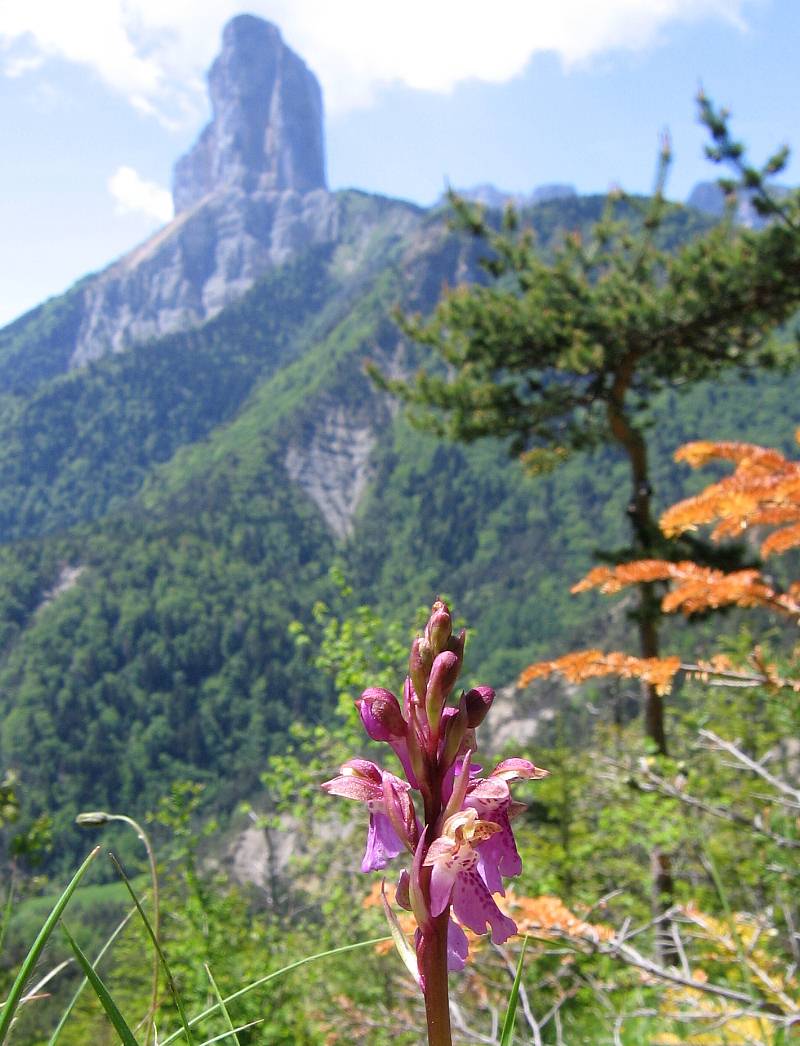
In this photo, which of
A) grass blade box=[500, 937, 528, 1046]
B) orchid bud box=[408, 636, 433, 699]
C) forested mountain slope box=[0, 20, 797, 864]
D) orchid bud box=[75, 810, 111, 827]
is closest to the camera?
grass blade box=[500, 937, 528, 1046]

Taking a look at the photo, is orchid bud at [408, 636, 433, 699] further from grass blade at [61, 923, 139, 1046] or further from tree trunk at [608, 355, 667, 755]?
tree trunk at [608, 355, 667, 755]

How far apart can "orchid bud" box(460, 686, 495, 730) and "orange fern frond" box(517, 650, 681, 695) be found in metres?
2.18

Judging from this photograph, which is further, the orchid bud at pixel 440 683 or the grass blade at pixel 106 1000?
the orchid bud at pixel 440 683

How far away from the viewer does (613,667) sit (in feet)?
11.2

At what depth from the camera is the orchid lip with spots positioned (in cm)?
83

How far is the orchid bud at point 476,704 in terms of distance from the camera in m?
0.94

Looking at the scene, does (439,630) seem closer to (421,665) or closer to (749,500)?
(421,665)

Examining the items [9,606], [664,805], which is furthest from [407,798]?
[9,606]

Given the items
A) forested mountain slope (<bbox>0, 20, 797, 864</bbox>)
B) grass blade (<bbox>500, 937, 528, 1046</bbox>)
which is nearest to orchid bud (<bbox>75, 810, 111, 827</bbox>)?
grass blade (<bbox>500, 937, 528, 1046</bbox>)

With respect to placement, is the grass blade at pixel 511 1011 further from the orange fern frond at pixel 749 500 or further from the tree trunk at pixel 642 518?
the tree trunk at pixel 642 518

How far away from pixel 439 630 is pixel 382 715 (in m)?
0.12

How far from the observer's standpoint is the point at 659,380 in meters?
10.7

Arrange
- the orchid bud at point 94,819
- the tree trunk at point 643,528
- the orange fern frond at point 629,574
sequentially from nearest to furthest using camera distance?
the orchid bud at point 94,819 < the orange fern frond at point 629,574 < the tree trunk at point 643,528

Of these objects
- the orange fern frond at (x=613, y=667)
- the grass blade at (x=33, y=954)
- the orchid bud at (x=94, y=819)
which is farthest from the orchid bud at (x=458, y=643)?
the orange fern frond at (x=613, y=667)
